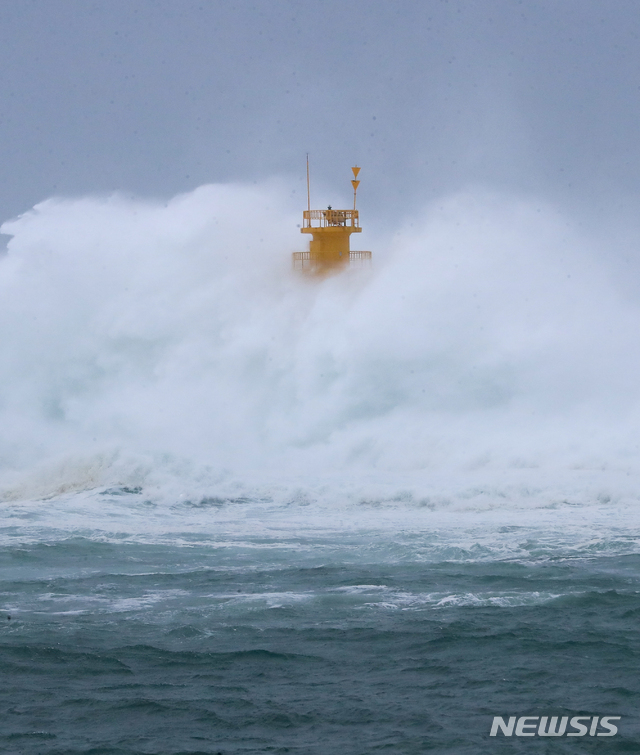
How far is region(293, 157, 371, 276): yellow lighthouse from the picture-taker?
26906 millimetres

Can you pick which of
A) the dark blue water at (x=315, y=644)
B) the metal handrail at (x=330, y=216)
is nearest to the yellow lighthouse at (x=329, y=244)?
the metal handrail at (x=330, y=216)

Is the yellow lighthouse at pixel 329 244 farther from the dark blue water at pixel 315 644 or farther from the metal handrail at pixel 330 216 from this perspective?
the dark blue water at pixel 315 644

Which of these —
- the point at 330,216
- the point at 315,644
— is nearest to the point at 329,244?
the point at 330,216

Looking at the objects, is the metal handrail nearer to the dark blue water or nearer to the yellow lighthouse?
the yellow lighthouse

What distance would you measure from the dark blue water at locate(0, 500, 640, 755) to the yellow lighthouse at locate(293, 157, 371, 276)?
13834 millimetres

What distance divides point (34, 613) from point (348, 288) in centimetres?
1766

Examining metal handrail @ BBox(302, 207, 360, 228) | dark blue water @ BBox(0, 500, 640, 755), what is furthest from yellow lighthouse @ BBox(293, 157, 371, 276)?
dark blue water @ BBox(0, 500, 640, 755)

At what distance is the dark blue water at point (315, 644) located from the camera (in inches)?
308

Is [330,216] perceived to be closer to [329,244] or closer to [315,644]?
[329,244]

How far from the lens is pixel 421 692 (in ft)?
28.0

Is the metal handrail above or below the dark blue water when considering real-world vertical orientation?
above

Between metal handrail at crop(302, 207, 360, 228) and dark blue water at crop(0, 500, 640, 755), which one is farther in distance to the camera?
metal handrail at crop(302, 207, 360, 228)

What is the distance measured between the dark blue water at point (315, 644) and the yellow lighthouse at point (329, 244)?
13.8 metres

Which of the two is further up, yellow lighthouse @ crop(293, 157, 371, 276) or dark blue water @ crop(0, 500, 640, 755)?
yellow lighthouse @ crop(293, 157, 371, 276)
